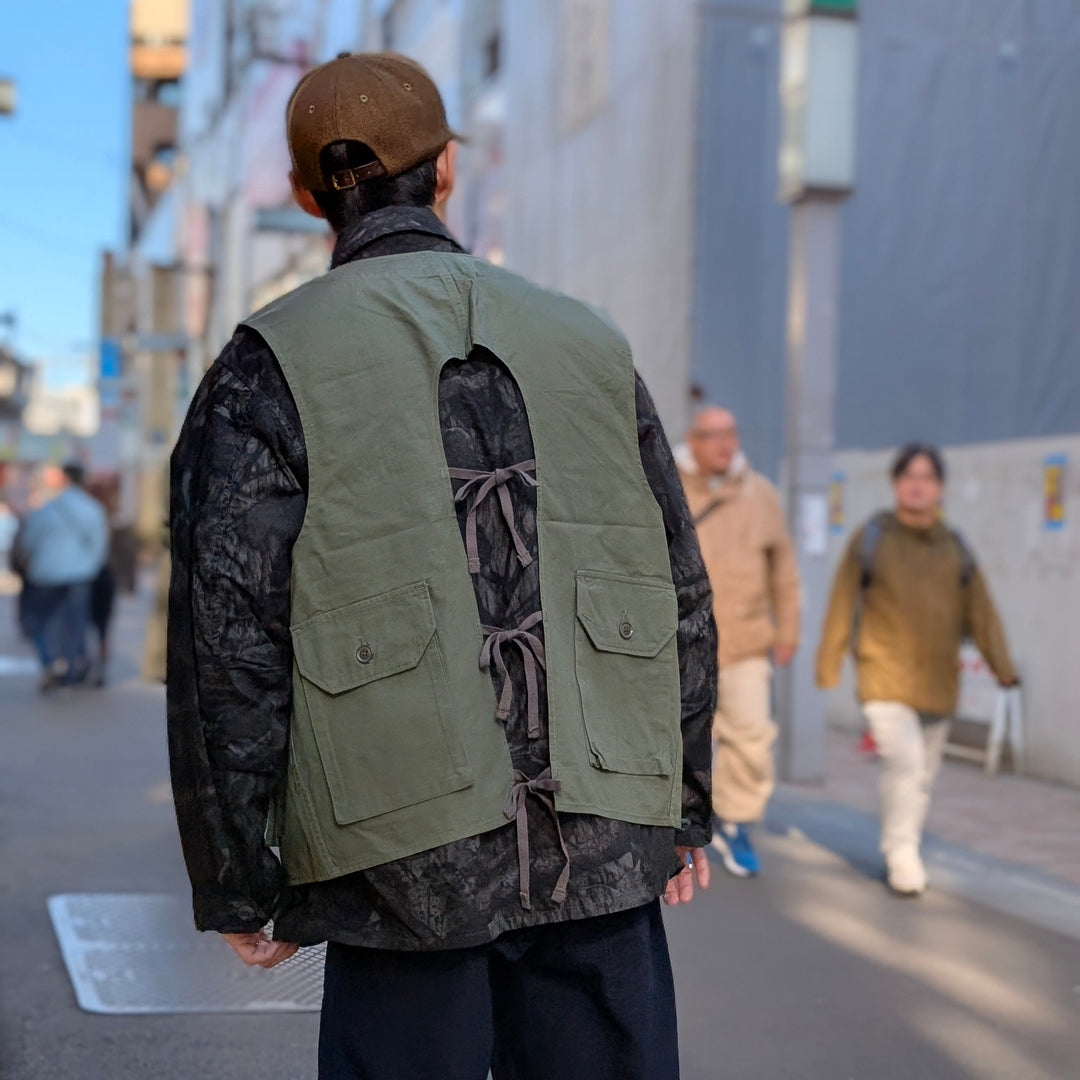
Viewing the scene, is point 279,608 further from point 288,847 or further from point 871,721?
point 871,721

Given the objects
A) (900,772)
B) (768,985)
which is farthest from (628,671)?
(900,772)

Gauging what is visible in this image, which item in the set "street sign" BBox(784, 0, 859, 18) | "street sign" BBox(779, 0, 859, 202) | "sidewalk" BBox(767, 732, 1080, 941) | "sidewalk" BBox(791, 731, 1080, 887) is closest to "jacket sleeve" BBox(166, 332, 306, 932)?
"sidewalk" BBox(767, 732, 1080, 941)

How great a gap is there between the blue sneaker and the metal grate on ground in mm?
2086

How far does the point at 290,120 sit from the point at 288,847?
0.93 metres

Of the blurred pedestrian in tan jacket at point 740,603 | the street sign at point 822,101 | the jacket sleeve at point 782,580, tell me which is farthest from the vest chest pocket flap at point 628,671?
the street sign at point 822,101

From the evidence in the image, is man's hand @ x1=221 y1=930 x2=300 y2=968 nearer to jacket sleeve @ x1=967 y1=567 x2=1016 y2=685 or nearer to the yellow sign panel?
jacket sleeve @ x1=967 y1=567 x2=1016 y2=685

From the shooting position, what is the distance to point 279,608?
7.03 ft

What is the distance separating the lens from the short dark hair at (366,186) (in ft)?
7.66

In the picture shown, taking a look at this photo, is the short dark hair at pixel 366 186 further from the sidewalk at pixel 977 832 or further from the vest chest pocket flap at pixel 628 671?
the sidewalk at pixel 977 832

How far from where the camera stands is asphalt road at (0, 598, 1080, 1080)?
14.8 feet

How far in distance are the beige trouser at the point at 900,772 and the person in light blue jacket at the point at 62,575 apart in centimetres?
925

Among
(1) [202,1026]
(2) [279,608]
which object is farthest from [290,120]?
(1) [202,1026]

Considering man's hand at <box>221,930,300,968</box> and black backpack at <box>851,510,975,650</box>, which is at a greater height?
black backpack at <box>851,510,975,650</box>

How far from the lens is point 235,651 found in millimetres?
2129
